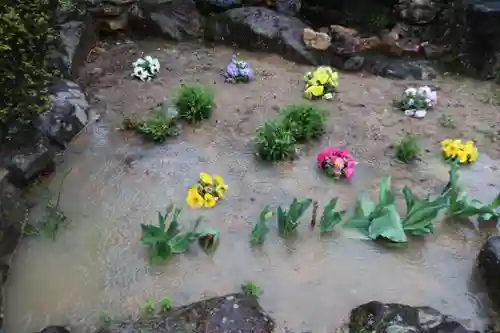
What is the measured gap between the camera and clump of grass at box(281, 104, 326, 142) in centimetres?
566

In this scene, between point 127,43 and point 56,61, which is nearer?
point 56,61

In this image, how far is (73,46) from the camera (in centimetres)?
650

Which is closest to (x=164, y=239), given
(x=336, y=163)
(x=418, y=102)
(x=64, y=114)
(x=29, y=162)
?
(x=29, y=162)

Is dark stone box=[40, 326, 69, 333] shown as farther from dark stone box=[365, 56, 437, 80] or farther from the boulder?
dark stone box=[365, 56, 437, 80]

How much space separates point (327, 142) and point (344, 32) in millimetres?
1993

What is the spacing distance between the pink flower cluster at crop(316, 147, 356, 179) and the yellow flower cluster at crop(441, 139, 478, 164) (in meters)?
0.92

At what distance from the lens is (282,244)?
15.1ft

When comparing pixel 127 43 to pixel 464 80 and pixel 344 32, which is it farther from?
pixel 464 80

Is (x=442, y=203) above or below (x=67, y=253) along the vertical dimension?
above

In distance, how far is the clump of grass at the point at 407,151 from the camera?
5.46 metres

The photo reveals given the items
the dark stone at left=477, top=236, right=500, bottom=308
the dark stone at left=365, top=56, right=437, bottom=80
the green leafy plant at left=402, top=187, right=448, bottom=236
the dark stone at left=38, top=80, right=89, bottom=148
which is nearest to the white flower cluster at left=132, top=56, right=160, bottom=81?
the dark stone at left=38, top=80, right=89, bottom=148

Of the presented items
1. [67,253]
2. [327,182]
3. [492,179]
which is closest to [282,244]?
[327,182]

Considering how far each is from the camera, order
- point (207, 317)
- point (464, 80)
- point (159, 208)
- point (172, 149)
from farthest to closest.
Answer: point (464, 80) < point (172, 149) < point (159, 208) < point (207, 317)

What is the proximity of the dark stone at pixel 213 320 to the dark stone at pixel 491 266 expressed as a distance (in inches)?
63.4
